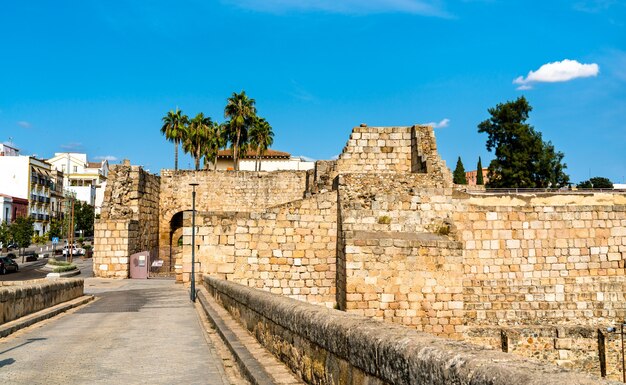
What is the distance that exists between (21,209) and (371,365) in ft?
301

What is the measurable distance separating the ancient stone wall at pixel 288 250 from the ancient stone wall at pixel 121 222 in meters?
10.6

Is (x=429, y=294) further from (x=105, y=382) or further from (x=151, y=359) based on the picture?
(x=105, y=382)

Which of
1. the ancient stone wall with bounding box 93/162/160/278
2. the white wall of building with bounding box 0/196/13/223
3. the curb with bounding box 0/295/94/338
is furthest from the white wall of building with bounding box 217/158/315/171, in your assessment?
the curb with bounding box 0/295/94/338

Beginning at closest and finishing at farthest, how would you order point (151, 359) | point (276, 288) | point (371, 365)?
1. point (371, 365)
2. point (151, 359)
3. point (276, 288)

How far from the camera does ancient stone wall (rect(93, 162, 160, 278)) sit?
26.5 m

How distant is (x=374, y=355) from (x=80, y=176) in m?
124

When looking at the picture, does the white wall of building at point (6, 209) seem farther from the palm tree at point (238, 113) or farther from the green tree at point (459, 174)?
the green tree at point (459, 174)

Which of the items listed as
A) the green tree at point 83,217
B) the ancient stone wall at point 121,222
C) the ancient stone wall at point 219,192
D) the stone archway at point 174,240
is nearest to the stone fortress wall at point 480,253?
the ancient stone wall at point 121,222

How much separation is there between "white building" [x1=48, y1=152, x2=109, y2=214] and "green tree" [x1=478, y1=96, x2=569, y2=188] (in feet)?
274

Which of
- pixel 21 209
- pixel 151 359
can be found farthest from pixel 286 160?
pixel 151 359

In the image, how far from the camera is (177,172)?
33500 mm

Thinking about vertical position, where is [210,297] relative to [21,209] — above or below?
below

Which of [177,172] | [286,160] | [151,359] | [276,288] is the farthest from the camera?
[286,160]

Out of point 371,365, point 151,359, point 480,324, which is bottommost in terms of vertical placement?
point 480,324
